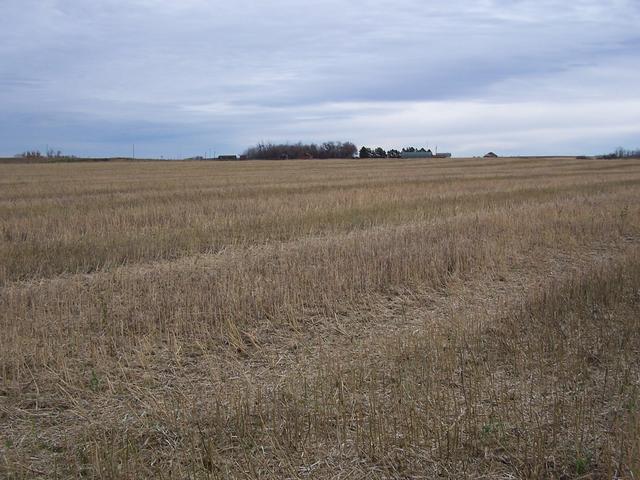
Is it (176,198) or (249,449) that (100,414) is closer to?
(249,449)

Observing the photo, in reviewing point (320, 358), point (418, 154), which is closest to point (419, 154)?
point (418, 154)

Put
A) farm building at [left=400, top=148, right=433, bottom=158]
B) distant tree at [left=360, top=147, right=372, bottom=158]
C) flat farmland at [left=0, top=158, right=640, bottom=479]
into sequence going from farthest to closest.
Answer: farm building at [left=400, top=148, right=433, bottom=158], distant tree at [left=360, top=147, right=372, bottom=158], flat farmland at [left=0, top=158, right=640, bottom=479]

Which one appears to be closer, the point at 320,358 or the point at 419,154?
the point at 320,358

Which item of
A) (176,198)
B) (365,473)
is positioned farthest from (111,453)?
(176,198)

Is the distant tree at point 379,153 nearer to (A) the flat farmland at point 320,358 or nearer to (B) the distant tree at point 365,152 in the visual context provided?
(B) the distant tree at point 365,152

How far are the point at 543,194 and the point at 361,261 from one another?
51.0 ft

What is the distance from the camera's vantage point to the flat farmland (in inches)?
145

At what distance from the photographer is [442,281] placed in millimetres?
8406

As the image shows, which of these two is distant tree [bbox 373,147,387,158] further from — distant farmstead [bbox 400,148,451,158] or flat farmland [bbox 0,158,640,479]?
flat farmland [bbox 0,158,640,479]

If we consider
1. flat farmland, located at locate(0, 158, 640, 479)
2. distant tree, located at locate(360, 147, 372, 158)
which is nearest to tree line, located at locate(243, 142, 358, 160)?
distant tree, located at locate(360, 147, 372, 158)

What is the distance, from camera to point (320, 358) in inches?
212

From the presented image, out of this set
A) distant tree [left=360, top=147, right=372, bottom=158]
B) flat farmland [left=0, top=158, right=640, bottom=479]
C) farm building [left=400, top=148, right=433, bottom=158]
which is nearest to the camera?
flat farmland [left=0, top=158, right=640, bottom=479]

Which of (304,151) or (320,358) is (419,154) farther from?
(320,358)

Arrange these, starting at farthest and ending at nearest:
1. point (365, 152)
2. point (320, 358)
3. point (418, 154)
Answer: point (418, 154)
point (365, 152)
point (320, 358)
